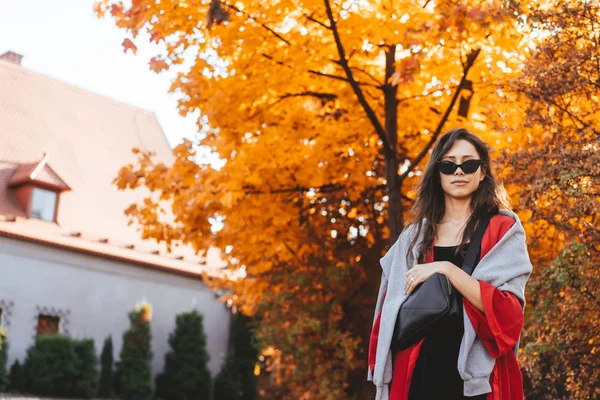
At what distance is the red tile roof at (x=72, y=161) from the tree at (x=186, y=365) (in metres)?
2.23

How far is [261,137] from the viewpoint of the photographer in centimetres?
880

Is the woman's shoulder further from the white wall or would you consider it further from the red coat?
the white wall

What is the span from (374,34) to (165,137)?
83.0ft

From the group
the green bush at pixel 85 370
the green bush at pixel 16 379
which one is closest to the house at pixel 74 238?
the green bush at pixel 16 379

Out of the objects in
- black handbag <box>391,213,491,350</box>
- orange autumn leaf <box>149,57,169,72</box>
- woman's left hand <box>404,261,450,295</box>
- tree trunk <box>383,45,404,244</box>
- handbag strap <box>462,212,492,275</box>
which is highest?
orange autumn leaf <box>149,57,169,72</box>

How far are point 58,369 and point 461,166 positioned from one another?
66.9 ft

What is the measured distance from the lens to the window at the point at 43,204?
2353 cm

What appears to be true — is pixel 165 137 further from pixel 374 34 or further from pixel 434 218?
pixel 434 218

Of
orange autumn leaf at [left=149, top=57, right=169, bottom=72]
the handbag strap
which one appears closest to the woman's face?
the handbag strap

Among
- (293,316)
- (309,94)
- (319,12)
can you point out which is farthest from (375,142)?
(293,316)

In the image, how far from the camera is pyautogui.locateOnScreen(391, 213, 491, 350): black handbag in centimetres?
258

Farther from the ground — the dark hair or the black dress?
the dark hair

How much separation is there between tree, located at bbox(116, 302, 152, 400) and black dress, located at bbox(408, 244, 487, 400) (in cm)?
2233

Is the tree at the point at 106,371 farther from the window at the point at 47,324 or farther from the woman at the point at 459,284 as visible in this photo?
the woman at the point at 459,284
